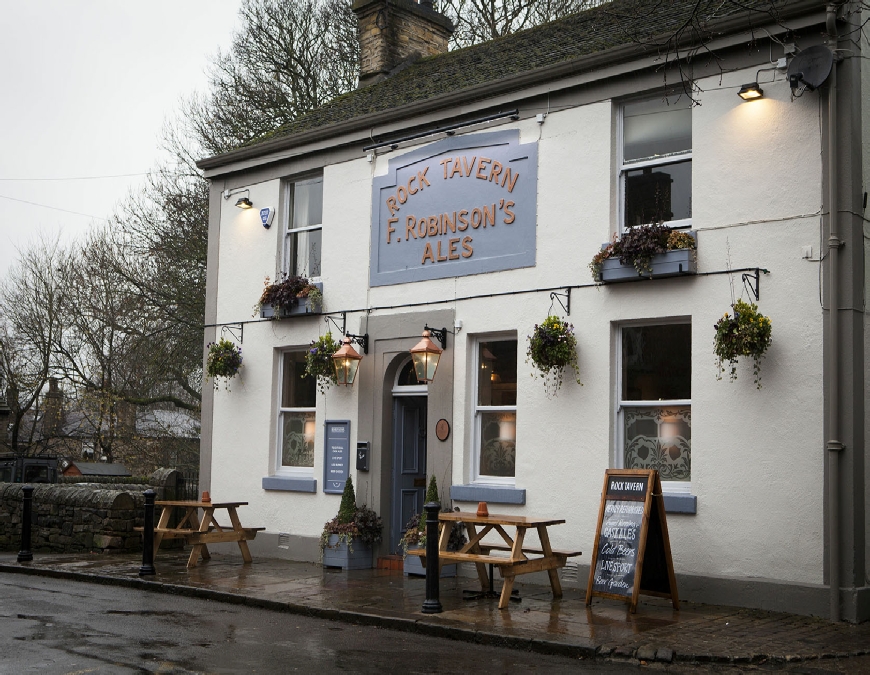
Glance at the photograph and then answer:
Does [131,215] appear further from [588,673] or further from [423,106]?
[588,673]

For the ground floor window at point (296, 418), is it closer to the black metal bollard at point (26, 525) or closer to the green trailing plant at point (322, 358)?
the green trailing plant at point (322, 358)

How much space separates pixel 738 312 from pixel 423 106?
5.58 metres

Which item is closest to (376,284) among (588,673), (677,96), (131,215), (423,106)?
(423,106)

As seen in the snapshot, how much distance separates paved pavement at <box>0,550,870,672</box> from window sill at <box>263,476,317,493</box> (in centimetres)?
139

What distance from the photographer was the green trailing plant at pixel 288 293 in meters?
14.7

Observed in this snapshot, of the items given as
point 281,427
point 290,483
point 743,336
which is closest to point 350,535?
point 290,483

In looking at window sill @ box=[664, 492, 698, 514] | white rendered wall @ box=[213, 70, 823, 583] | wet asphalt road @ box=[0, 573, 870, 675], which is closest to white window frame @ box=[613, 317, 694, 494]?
white rendered wall @ box=[213, 70, 823, 583]

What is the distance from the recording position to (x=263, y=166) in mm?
15984

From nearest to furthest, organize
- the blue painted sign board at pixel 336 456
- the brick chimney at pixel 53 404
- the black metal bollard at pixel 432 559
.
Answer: the black metal bollard at pixel 432 559 → the blue painted sign board at pixel 336 456 → the brick chimney at pixel 53 404

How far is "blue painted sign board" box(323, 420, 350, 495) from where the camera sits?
14166 millimetres

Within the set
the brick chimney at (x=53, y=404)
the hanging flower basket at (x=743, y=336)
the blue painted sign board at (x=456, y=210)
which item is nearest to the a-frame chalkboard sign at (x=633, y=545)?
the hanging flower basket at (x=743, y=336)

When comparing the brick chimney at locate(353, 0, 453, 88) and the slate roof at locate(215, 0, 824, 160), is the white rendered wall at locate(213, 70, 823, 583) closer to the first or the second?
the slate roof at locate(215, 0, 824, 160)

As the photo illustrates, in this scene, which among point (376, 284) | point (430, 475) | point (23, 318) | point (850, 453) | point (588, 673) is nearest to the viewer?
point (588, 673)

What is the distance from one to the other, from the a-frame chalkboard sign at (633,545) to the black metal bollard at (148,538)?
5656 mm
